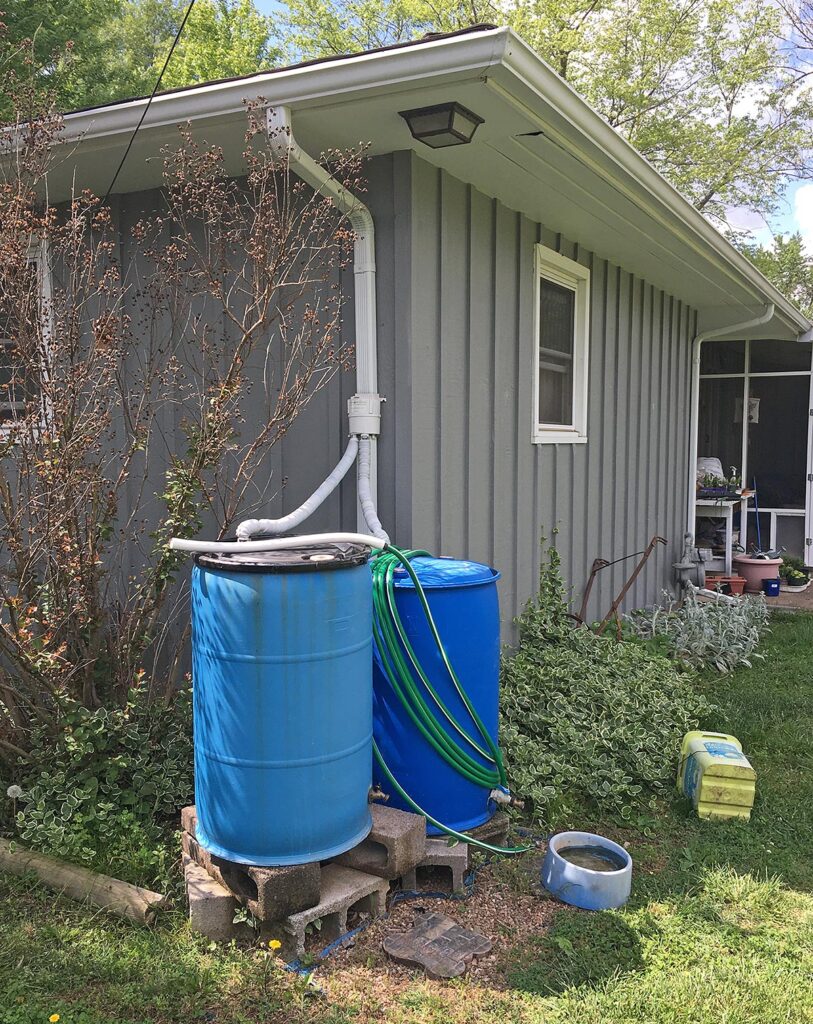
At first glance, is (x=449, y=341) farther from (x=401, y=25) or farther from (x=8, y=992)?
(x=401, y=25)

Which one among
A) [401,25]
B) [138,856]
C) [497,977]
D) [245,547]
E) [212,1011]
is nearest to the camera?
[212,1011]

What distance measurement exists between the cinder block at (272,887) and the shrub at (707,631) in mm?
3940

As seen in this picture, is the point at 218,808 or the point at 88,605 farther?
the point at 88,605

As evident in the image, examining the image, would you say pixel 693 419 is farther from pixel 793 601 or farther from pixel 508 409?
pixel 508 409

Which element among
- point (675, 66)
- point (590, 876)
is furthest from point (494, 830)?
point (675, 66)

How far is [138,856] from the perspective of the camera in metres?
2.75

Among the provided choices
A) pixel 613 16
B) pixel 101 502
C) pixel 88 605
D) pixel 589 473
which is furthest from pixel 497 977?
pixel 613 16

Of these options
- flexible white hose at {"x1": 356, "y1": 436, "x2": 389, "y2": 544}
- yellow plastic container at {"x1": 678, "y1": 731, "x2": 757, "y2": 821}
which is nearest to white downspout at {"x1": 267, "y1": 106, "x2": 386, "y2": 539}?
flexible white hose at {"x1": 356, "y1": 436, "x2": 389, "y2": 544}

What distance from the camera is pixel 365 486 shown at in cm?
373

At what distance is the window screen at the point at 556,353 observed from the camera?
5324mm

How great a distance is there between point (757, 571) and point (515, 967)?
7.52m

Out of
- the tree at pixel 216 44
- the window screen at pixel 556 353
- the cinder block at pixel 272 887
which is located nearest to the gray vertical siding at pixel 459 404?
the window screen at pixel 556 353

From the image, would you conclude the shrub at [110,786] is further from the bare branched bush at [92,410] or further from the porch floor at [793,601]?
the porch floor at [793,601]

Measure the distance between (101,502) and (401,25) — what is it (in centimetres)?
2156
